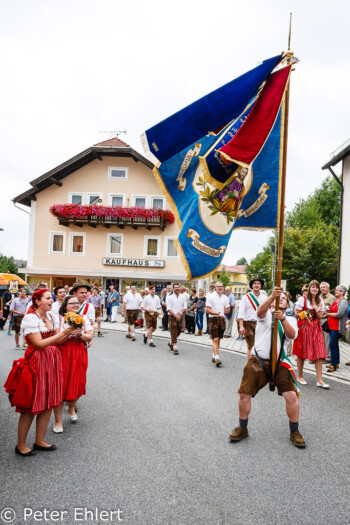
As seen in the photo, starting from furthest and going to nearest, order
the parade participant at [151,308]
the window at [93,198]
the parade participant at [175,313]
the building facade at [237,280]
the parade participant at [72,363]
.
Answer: the building facade at [237,280], the window at [93,198], the parade participant at [151,308], the parade participant at [175,313], the parade participant at [72,363]

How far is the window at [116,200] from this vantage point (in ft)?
96.9

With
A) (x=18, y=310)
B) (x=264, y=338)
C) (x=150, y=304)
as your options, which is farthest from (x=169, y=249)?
(x=264, y=338)

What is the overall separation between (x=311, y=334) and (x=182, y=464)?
426 centimetres

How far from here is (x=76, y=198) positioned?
98.4 ft

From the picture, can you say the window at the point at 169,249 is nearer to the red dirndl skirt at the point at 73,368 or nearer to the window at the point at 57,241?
the window at the point at 57,241

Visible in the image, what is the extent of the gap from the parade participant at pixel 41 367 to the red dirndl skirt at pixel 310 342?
4.74m

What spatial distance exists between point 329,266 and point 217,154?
102 feet

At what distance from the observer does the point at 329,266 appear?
3306cm

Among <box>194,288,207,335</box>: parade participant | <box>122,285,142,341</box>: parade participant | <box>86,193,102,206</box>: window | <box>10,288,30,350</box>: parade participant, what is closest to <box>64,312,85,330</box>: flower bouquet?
<box>10,288,30,350</box>: parade participant

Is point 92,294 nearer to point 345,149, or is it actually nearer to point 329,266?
point 345,149

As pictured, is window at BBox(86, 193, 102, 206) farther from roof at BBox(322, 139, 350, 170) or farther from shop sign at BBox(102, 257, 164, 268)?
roof at BBox(322, 139, 350, 170)

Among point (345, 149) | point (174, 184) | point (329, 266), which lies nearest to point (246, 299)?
point (174, 184)

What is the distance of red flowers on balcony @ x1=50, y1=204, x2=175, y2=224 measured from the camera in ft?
92.2

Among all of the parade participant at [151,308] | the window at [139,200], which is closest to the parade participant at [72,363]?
the parade participant at [151,308]
